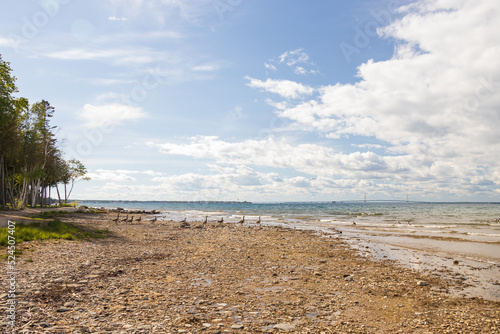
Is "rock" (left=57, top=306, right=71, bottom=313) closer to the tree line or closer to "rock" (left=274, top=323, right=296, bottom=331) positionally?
"rock" (left=274, top=323, right=296, bottom=331)

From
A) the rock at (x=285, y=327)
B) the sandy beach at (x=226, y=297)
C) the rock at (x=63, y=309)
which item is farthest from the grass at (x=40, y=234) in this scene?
the rock at (x=285, y=327)

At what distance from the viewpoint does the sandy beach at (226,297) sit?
7387mm

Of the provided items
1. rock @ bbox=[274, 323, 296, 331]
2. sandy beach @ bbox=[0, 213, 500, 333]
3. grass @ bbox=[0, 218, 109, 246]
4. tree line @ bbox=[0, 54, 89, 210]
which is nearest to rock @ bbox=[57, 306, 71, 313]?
sandy beach @ bbox=[0, 213, 500, 333]

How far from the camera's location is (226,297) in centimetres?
967

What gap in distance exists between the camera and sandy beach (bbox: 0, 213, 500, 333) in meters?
7.39

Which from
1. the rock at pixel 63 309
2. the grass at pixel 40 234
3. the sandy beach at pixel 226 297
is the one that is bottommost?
the sandy beach at pixel 226 297

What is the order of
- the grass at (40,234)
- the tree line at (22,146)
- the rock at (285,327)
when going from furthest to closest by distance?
the tree line at (22,146), the grass at (40,234), the rock at (285,327)

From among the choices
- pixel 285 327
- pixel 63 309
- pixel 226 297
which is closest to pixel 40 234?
pixel 63 309

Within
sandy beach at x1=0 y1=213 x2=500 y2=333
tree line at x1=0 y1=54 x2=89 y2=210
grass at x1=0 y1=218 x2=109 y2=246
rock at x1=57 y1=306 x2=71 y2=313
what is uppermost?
tree line at x1=0 y1=54 x2=89 y2=210

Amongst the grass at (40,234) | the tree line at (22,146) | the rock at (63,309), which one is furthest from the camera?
the tree line at (22,146)

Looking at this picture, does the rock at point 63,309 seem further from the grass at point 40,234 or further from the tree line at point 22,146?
the tree line at point 22,146

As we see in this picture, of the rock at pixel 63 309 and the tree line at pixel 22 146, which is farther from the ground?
the tree line at pixel 22 146

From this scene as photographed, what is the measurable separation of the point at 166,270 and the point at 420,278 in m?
11.9

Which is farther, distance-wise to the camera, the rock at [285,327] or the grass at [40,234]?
the grass at [40,234]
